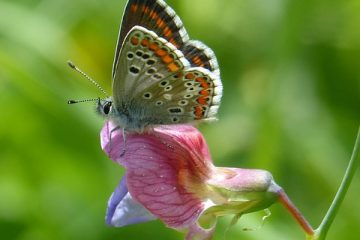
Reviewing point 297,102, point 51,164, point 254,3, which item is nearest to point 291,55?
point 297,102

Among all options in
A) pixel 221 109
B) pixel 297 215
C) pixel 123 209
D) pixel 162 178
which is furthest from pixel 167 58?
pixel 221 109

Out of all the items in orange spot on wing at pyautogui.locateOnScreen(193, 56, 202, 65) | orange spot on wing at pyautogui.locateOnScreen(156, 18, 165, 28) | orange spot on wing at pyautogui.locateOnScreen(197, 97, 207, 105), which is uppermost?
orange spot on wing at pyautogui.locateOnScreen(156, 18, 165, 28)

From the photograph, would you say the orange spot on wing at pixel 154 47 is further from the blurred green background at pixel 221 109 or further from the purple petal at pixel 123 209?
the blurred green background at pixel 221 109

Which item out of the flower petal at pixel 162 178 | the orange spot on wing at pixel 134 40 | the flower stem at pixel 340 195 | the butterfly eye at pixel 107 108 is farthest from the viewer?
the butterfly eye at pixel 107 108

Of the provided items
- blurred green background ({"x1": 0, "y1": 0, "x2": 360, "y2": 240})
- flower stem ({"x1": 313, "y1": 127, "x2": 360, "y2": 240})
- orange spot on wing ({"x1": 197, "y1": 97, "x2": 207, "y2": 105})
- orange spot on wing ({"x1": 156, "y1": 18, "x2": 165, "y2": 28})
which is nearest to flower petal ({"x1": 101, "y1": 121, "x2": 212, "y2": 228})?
orange spot on wing ({"x1": 197, "y1": 97, "x2": 207, "y2": 105})

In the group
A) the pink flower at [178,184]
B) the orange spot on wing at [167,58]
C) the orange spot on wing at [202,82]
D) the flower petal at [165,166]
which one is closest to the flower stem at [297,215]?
the pink flower at [178,184]

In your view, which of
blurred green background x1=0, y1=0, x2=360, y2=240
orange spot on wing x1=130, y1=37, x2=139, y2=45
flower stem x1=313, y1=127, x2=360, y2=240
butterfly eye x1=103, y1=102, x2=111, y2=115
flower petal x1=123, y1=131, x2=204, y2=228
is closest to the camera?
flower stem x1=313, y1=127, x2=360, y2=240

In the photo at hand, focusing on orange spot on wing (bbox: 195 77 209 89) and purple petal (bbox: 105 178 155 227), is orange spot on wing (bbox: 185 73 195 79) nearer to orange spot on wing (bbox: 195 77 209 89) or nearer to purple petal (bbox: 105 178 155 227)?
orange spot on wing (bbox: 195 77 209 89)
